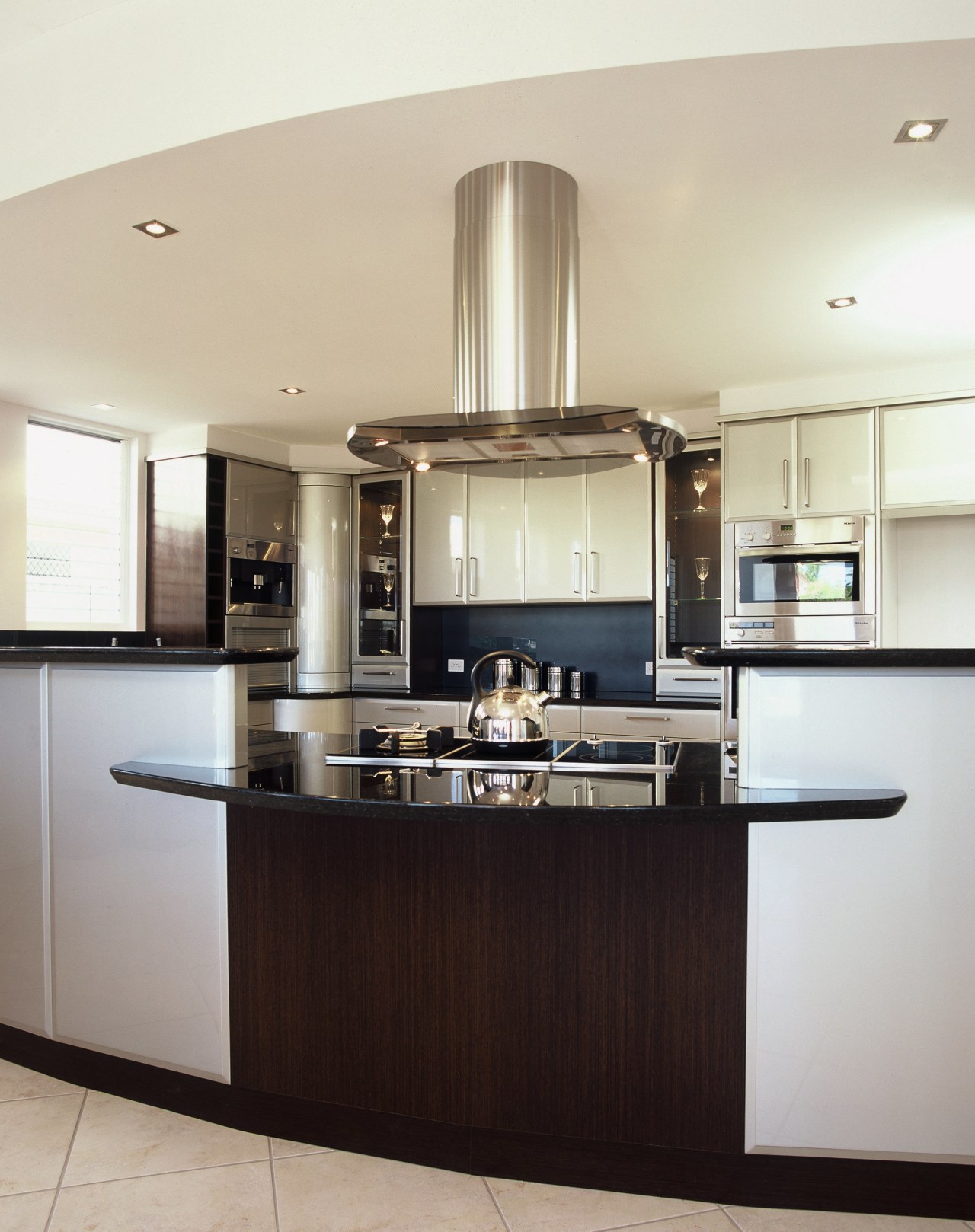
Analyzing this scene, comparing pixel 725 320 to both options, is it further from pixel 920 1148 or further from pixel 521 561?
pixel 920 1148

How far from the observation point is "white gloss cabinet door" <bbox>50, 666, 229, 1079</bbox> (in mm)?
2330

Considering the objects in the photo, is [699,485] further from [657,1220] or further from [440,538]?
[657,1220]

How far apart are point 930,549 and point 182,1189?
4.06 metres

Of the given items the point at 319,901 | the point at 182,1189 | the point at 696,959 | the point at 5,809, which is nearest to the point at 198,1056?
the point at 182,1189

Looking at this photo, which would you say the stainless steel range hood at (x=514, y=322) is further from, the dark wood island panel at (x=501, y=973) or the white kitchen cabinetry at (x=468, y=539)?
the white kitchen cabinetry at (x=468, y=539)

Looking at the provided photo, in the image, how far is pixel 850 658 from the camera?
192cm

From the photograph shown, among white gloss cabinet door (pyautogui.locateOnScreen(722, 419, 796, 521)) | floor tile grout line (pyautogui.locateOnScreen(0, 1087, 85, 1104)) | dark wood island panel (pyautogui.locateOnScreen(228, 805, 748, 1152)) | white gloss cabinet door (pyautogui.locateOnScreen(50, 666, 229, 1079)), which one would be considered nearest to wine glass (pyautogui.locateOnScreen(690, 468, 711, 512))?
white gloss cabinet door (pyautogui.locateOnScreen(722, 419, 796, 521))

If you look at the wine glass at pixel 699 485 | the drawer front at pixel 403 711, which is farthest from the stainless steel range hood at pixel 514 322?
the drawer front at pixel 403 711

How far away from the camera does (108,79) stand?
7.88 ft

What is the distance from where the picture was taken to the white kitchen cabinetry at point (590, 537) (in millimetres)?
5160

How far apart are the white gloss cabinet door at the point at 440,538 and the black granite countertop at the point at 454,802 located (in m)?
3.35

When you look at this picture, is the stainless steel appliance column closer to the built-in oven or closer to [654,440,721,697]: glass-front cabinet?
[654,440,721,697]: glass-front cabinet

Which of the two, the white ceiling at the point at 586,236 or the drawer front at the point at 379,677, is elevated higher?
the white ceiling at the point at 586,236

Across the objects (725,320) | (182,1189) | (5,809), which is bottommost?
(182,1189)
